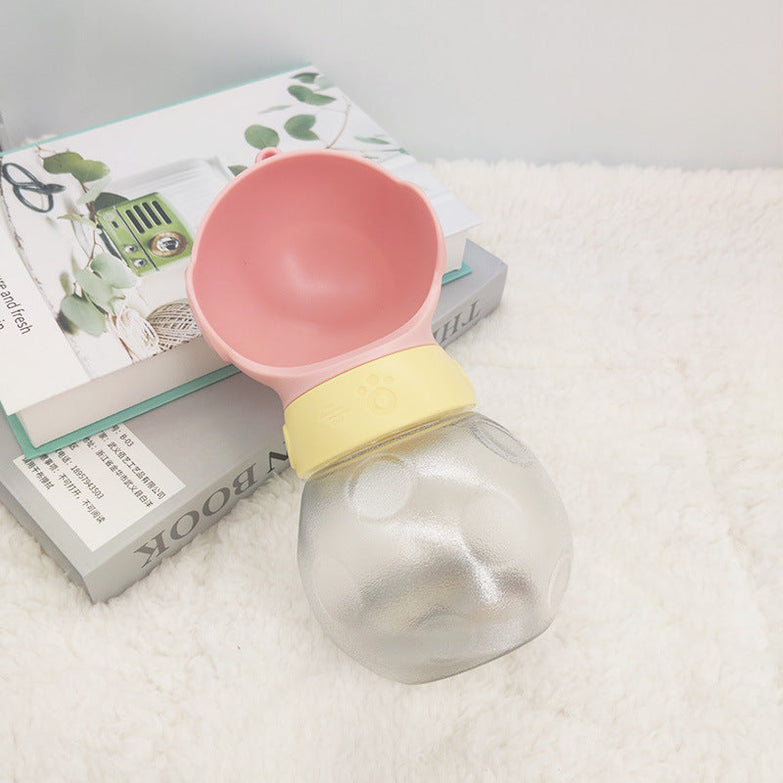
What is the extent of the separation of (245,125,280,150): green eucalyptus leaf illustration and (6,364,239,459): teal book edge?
0.53ft

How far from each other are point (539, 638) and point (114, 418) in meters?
0.25

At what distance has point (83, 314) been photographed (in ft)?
A: 1.35

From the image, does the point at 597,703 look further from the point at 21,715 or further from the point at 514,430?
the point at 21,715

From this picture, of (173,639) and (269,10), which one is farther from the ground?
(269,10)

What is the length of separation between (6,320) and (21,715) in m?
0.19

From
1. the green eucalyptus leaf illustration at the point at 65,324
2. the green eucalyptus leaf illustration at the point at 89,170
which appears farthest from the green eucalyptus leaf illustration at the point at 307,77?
the green eucalyptus leaf illustration at the point at 65,324

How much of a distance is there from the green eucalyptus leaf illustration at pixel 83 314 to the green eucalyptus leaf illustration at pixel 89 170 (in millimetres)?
103

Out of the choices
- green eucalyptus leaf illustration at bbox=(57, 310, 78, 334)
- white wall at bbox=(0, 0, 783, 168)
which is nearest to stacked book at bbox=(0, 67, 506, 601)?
green eucalyptus leaf illustration at bbox=(57, 310, 78, 334)

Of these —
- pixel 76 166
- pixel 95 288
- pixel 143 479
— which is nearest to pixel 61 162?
pixel 76 166

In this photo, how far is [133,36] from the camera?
57cm

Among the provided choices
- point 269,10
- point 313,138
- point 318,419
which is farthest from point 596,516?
point 269,10

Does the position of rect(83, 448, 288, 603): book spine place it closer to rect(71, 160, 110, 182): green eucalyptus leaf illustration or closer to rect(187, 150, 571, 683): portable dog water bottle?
rect(187, 150, 571, 683): portable dog water bottle

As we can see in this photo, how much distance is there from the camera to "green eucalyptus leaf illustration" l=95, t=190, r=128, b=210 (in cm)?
46

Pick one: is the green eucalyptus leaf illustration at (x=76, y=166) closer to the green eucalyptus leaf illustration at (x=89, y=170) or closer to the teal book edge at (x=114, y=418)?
the green eucalyptus leaf illustration at (x=89, y=170)
